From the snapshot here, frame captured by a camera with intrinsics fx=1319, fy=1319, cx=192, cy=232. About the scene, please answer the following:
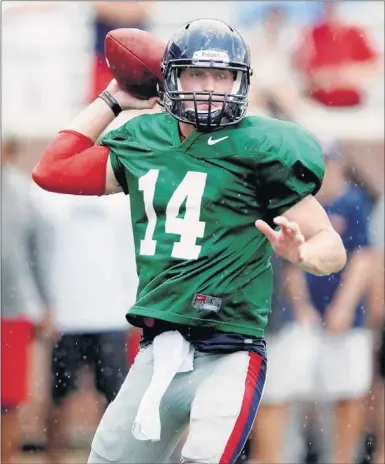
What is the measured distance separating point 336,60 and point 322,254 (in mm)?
3956

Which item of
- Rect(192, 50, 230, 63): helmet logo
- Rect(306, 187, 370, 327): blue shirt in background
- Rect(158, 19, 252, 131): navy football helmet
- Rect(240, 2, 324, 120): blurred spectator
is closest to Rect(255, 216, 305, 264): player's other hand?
Rect(158, 19, 252, 131): navy football helmet

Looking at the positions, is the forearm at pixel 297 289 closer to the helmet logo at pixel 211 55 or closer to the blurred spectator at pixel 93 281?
the blurred spectator at pixel 93 281

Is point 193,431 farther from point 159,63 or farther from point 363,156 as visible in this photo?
point 363,156

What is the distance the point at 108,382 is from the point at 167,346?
2.99 metres

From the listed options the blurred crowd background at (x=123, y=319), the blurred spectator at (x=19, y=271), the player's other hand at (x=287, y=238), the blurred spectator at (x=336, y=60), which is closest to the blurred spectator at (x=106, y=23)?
the blurred crowd background at (x=123, y=319)

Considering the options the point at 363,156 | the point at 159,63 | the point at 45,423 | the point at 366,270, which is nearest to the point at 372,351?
the point at 366,270

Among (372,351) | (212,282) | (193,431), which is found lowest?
(372,351)

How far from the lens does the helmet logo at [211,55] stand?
3.88m

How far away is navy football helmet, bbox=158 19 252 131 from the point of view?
3848 mm

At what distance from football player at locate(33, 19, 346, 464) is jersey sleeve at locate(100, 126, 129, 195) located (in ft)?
0.21

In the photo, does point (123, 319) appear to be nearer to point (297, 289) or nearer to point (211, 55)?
point (297, 289)

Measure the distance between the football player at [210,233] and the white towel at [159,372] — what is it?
0.5 inches

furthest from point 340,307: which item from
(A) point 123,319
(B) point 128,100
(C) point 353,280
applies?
(B) point 128,100

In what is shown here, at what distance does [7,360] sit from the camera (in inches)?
267
